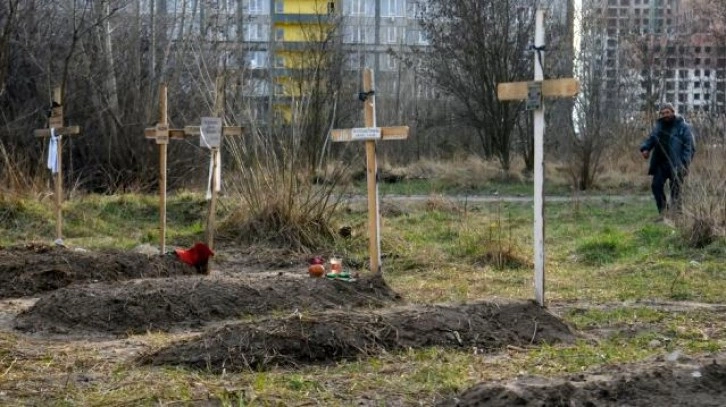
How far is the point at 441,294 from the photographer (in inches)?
312

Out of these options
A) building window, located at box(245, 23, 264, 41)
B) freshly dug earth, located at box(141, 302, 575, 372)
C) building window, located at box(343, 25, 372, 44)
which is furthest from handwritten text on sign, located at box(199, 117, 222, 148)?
building window, located at box(343, 25, 372, 44)

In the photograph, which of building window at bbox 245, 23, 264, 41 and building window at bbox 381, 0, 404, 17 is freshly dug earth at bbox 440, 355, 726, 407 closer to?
building window at bbox 245, 23, 264, 41

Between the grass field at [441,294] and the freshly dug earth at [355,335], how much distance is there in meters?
0.14

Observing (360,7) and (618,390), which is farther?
(360,7)

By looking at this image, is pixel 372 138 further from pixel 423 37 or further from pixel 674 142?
pixel 423 37

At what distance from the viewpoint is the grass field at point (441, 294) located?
4.61 meters

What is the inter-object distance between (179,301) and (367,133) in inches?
79.8

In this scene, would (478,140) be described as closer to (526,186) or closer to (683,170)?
(526,186)

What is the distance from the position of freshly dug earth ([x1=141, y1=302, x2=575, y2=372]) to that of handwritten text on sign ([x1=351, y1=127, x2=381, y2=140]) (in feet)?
6.17

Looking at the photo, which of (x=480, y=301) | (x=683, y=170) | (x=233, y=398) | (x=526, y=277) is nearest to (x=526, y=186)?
(x=683, y=170)

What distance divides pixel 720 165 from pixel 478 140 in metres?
17.4

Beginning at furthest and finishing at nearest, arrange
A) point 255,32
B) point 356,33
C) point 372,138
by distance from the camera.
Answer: point 356,33
point 255,32
point 372,138

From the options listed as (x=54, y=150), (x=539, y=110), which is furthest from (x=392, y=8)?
(x=539, y=110)

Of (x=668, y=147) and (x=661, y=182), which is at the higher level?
(x=668, y=147)
